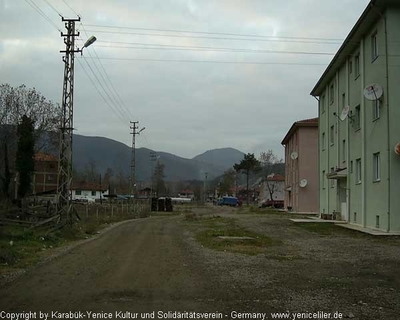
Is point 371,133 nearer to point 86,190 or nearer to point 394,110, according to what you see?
point 394,110

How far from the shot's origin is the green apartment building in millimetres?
23234

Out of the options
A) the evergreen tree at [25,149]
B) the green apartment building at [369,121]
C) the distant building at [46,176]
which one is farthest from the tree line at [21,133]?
the green apartment building at [369,121]

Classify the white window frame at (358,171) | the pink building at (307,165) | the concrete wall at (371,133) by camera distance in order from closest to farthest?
the concrete wall at (371,133) → the white window frame at (358,171) → the pink building at (307,165)

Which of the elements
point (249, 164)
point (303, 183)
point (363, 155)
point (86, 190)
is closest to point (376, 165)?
point (363, 155)

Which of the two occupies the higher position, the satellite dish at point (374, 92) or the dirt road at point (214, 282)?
the satellite dish at point (374, 92)

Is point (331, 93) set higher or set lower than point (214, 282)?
higher

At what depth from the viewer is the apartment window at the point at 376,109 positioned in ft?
81.6

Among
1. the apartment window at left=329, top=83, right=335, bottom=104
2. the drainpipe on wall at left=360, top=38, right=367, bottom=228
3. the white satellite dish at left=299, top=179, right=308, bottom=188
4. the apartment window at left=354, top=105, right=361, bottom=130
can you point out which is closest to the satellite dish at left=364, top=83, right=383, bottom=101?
the drainpipe on wall at left=360, top=38, right=367, bottom=228

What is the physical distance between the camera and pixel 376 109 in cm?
2542

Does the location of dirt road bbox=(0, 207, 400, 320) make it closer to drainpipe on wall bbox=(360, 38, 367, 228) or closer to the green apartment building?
the green apartment building

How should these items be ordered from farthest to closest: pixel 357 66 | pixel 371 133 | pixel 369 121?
pixel 357 66, pixel 369 121, pixel 371 133

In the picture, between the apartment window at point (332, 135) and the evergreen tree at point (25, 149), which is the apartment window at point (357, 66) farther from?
the evergreen tree at point (25, 149)

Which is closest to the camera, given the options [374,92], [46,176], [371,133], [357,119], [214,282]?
[214,282]

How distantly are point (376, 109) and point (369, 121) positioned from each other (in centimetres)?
103
